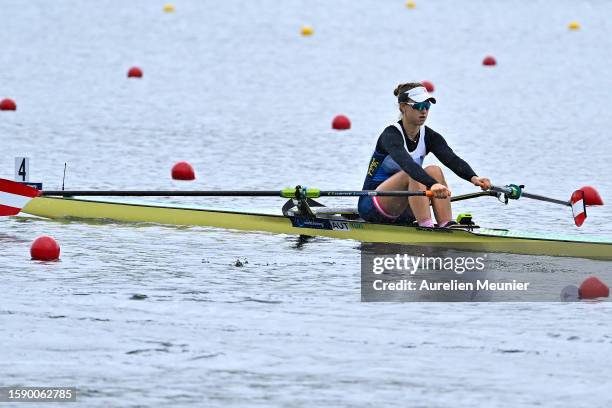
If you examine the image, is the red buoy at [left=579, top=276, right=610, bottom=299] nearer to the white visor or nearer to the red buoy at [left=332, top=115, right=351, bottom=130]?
the white visor

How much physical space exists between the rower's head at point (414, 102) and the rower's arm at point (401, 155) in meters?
0.18

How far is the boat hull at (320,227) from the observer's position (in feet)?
39.7

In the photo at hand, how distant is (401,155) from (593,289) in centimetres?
240

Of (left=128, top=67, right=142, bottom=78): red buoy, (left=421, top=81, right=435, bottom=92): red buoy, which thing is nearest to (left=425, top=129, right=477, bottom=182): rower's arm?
(left=421, top=81, right=435, bottom=92): red buoy

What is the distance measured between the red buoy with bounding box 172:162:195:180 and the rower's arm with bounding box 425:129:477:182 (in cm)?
471

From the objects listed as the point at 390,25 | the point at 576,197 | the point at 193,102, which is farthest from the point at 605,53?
the point at 576,197

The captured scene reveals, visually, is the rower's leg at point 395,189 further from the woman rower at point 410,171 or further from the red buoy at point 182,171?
the red buoy at point 182,171

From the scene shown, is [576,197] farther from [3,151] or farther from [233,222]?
[3,151]

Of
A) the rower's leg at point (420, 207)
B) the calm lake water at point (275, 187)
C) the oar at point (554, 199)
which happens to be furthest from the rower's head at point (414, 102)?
the calm lake water at point (275, 187)

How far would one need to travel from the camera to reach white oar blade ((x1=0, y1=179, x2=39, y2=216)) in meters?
13.4

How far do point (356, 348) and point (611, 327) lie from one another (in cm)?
176

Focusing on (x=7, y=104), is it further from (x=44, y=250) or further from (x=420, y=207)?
(x=420, y=207)

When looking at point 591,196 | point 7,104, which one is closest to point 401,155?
point 591,196

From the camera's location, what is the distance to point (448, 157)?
1268 cm
